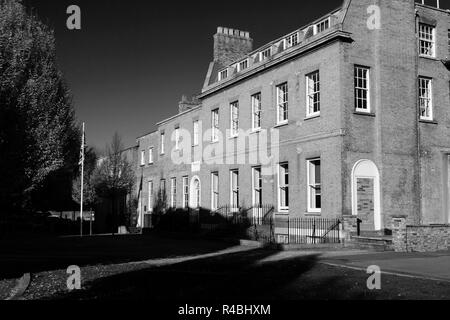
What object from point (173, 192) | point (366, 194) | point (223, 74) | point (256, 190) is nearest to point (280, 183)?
point (256, 190)

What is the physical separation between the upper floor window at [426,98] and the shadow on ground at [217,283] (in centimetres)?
1161

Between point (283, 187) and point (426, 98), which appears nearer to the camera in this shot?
point (426, 98)

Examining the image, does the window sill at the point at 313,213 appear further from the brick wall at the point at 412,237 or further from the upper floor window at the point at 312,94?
the upper floor window at the point at 312,94

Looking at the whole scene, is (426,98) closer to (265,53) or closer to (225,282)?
(265,53)

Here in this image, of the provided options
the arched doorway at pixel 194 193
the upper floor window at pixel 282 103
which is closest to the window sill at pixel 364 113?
the upper floor window at pixel 282 103

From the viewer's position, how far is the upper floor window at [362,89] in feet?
68.4

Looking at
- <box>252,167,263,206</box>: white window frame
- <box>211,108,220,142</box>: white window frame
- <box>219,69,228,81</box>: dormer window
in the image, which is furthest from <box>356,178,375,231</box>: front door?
<box>219,69,228,81</box>: dormer window

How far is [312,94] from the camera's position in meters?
22.1

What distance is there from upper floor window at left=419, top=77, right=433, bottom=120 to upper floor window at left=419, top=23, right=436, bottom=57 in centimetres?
125

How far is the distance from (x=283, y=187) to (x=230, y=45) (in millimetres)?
12512
